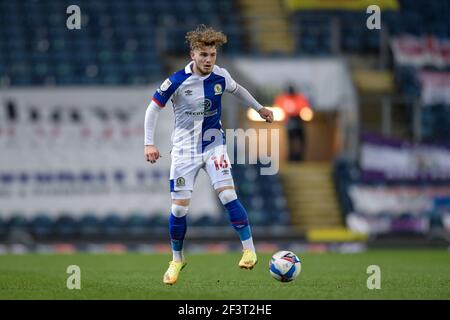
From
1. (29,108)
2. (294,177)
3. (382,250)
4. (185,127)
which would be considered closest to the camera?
(185,127)

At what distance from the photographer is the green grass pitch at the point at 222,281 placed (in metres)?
8.52

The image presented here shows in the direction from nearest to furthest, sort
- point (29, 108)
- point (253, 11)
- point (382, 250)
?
point (382, 250)
point (29, 108)
point (253, 11)

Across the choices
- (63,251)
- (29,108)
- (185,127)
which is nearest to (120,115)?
(29,108)

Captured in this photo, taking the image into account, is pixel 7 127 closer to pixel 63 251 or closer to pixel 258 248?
pixel 63 251

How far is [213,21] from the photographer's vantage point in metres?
23.1

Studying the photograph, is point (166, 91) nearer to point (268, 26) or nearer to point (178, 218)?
point (178, 218)

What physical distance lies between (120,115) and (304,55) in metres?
3.94

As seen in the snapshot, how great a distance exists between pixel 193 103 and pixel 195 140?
1.13 ft

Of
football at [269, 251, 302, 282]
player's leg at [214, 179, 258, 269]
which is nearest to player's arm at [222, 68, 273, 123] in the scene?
player's leg at [214, 179, 258, 269]

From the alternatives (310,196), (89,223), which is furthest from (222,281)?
(310,196)

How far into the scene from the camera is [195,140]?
983cm

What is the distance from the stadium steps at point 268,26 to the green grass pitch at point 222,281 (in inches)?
405

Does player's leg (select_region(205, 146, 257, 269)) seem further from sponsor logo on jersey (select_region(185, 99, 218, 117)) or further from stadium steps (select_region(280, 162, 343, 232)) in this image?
stadium steps (select_region(280, 162, 343, 232))

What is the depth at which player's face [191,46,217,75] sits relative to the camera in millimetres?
9540
